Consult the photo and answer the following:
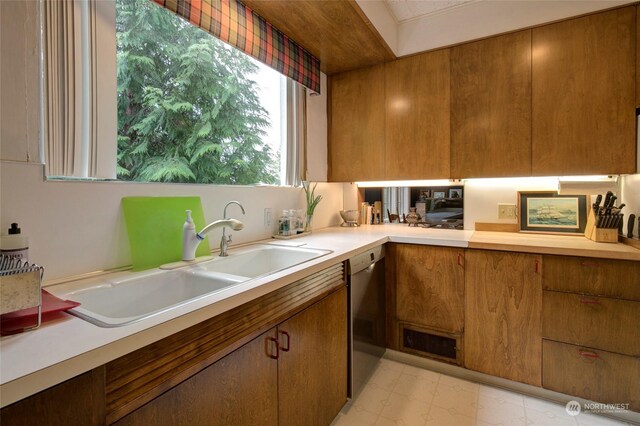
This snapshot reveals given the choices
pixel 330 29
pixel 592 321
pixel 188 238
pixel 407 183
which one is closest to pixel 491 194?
pixel 407 183

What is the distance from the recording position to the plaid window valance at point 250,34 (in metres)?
1.38

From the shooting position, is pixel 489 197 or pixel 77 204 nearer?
pixel 77 204

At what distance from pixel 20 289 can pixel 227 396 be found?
579 millimetres

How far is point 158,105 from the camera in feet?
4.76

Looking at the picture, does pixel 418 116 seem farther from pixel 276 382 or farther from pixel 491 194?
pixel 276 382

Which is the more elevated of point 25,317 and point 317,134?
point 317,134

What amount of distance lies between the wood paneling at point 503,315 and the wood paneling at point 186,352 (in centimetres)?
126

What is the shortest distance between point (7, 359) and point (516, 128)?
2.48 meters

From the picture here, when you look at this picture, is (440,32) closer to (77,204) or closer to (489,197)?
(489,197)

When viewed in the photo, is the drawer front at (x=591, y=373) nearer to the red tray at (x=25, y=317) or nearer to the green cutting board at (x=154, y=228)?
the green cutting board at (x=154, y=228)

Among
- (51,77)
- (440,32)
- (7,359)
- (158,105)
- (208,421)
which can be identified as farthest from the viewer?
(440,32)

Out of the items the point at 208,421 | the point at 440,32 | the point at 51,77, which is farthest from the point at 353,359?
the point at 440,32

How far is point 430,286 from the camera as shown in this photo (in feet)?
6.48

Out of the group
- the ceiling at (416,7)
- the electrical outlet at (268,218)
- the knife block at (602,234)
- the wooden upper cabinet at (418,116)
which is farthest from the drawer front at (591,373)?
the ceiling at (416,7)
